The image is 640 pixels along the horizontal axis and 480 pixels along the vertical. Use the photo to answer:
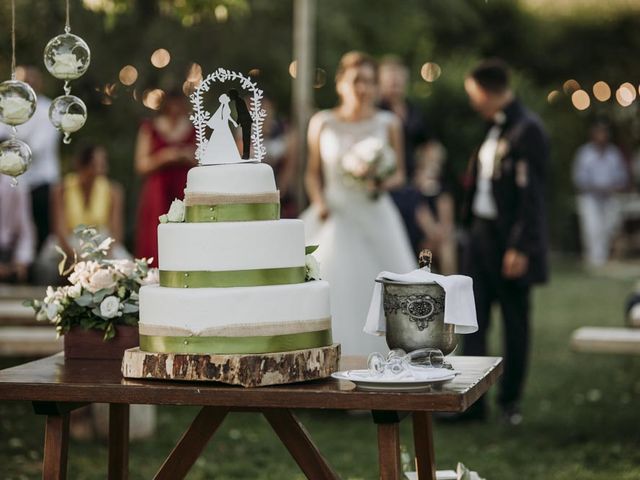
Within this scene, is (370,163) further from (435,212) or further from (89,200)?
(435,212)

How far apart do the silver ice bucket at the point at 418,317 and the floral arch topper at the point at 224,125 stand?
25.6 inches

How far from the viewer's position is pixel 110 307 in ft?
14.5

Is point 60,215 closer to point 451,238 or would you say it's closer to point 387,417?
point 451,238

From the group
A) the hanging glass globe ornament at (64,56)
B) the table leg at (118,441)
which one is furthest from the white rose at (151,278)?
the hanging glass globe ornament at (64,56)

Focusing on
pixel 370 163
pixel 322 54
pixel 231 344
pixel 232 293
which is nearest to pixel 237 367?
pixel 231 344

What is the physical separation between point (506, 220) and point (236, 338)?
14.5 feet

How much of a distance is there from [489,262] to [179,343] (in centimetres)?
446

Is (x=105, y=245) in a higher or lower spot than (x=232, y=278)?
higher

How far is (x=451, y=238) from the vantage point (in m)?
15.2

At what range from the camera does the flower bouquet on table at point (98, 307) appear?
4.41m

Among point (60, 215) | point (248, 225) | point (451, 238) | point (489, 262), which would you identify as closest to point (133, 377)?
point (248, 225)

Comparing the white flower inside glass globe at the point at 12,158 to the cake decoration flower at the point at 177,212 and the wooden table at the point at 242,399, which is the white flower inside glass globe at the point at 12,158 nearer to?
the cake decoration flower at the point at 177,212

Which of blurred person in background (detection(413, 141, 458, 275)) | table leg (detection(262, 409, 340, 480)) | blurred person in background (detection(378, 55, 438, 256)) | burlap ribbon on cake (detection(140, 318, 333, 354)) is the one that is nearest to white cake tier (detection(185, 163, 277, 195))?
burlap ribbon on cake (detection(140, 318, 333, 354))

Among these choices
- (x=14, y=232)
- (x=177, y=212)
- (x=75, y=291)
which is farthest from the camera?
(x=14, y=232)
